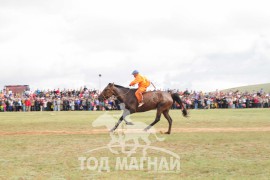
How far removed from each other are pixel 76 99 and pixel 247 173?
45.5m

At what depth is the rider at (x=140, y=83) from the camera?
18942 millimetres

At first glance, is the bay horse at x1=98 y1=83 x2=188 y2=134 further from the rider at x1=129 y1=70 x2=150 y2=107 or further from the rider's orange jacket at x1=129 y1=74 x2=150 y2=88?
the rider's orange jacket at x1=129 y1=74 x2=150 y2=88

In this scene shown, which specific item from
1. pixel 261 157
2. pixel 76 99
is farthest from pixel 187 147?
pixel 76 99

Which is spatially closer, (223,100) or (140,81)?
(140,81)

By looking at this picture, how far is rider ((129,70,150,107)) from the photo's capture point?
18.9 metres

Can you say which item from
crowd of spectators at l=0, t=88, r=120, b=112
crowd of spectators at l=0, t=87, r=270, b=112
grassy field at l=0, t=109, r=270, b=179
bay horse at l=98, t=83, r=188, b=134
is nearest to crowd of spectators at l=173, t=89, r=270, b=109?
crowd of spectators at l=0, t=87, r=270, b=112

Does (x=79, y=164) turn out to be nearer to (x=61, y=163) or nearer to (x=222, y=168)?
(x=61, y=163)

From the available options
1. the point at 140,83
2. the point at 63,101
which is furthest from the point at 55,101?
the point at 140,83

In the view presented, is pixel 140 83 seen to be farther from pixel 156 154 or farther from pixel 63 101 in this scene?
pixel 63 101

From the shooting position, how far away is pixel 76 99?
53.4 meters

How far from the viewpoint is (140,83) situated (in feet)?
62.6

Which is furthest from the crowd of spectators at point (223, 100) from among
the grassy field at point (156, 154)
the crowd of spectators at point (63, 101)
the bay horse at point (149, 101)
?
the grassy field at point (156, 154)

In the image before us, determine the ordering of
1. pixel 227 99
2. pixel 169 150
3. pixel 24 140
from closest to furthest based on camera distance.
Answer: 1. pixel 169 150
2. pixel 24 140
3. pixel 227 99

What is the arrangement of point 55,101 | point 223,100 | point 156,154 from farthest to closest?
point 223,100 → point 55,101 → point 156,154
